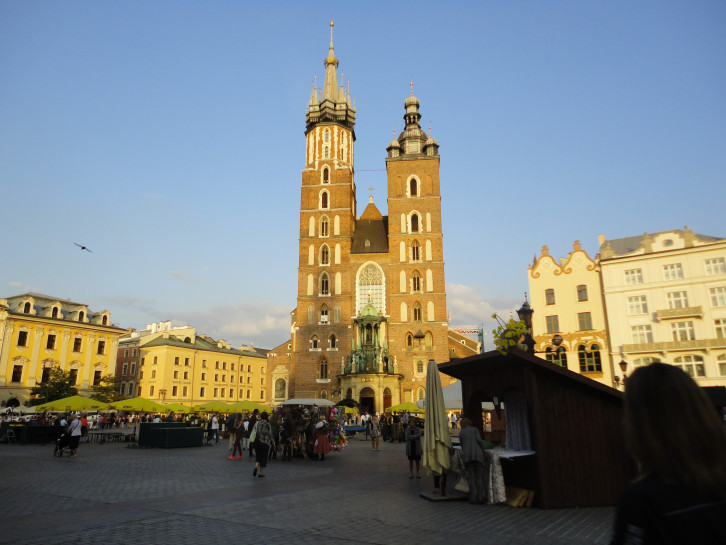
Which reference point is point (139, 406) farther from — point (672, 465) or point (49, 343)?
point (672, 465)

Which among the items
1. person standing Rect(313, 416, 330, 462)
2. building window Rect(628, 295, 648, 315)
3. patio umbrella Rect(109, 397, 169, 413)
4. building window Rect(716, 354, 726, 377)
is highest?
building window Rect(628, 295, 648, 315)

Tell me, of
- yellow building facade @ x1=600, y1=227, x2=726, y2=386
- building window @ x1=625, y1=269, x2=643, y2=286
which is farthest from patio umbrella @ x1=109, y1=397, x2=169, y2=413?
building window @ x1=625, y1=269, x2=643, y2=286

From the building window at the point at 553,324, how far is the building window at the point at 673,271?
25.1 feet

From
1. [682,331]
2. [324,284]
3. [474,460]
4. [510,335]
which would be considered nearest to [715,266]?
[682,331]

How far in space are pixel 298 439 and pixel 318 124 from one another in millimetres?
43655

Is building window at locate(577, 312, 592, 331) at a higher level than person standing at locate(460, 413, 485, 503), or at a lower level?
higher

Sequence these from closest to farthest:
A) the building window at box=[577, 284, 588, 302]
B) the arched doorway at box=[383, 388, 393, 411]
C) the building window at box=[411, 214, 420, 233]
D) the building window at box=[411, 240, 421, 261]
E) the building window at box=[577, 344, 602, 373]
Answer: the building window at box=[577, 344, 602, 373] < the building window at box=[577, 284, 588, 302] < the arched doorway at box=[383, 388, 393, 411] < the building window at box=[411, 240, 421, 261] < the building window at box=[411, 214, 420, 233]

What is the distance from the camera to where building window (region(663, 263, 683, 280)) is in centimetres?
3438

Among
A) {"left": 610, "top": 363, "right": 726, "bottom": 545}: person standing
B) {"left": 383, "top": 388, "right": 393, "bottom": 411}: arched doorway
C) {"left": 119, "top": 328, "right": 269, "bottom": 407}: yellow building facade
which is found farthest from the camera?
{"left": 119, "top": 328, "right": 269, "bottom": 407}: yellow building facade

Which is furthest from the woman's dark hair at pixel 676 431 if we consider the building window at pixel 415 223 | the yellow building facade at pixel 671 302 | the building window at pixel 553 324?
the building window at pixel 415 223

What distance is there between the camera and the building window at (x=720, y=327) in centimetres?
3229

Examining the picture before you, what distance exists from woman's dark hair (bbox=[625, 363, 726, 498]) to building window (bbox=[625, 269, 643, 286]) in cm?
3814

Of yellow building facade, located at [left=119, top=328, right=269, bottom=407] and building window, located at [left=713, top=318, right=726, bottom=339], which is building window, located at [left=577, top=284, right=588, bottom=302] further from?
yellow building facade, located at [left=119, top=328, right=269, bottom=407]

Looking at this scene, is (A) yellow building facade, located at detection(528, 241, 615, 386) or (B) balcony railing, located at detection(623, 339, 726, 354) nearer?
(B) balcony railing, located at detection(623, 339, 726, 354)
